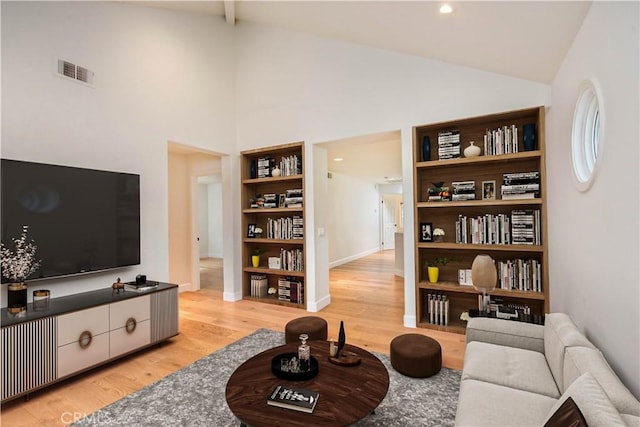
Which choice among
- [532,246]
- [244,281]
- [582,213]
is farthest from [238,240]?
[582,213]

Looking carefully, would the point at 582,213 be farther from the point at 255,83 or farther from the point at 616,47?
the point at 255,83

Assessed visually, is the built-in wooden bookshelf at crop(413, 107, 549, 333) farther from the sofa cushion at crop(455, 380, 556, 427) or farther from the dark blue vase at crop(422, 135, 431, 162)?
the sofa cushion at crop(455, 380, 556, 427)

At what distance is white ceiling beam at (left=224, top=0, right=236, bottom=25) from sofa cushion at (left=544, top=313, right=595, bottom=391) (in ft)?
16.0

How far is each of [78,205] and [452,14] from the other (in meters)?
3.64

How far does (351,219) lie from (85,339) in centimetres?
708

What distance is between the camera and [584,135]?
2283 mm

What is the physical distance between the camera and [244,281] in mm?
4984

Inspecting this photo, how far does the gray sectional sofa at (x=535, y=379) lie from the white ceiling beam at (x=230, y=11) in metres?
4.71

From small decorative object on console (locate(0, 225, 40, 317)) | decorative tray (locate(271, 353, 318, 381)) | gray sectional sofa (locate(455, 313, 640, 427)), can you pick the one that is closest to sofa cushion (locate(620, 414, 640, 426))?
gray sectional sofa (locate(455, 313, 640, 427))

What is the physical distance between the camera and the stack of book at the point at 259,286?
4910 mm

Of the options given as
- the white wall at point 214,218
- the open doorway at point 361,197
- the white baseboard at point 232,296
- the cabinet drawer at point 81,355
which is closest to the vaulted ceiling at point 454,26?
the open doorway at point 361,197

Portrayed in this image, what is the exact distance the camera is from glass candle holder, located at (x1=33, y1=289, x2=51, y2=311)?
98.7 inches

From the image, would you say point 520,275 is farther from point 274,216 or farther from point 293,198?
point 274,216

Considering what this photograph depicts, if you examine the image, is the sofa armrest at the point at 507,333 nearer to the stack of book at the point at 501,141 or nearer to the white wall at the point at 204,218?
the stack of book at the point at 501,141
